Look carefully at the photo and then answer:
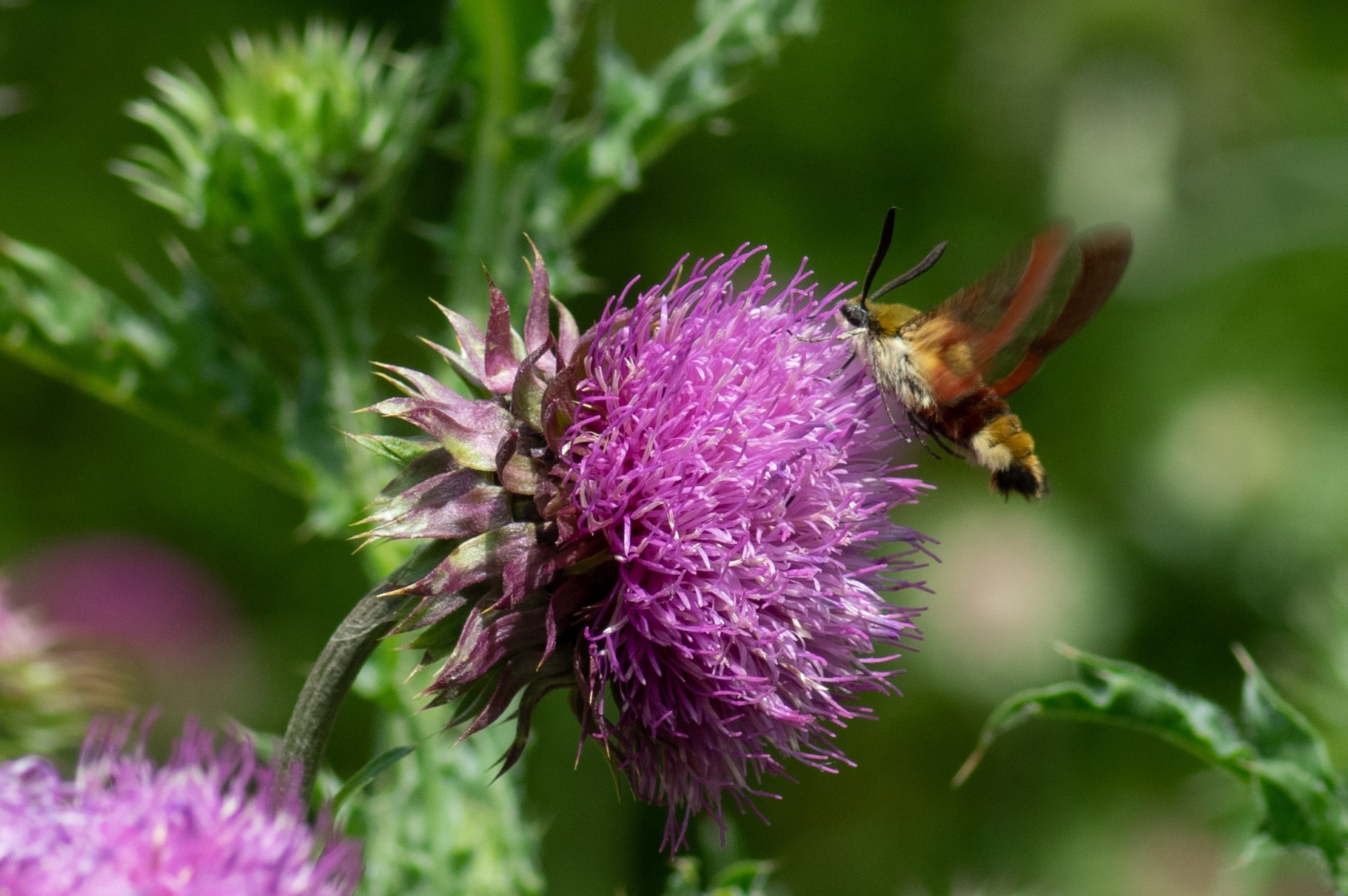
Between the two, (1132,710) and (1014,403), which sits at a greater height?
(1014,403)

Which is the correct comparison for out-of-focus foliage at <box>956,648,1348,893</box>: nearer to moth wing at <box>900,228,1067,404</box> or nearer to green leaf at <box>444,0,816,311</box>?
moth wing at <box>900,228,1067,404</box>

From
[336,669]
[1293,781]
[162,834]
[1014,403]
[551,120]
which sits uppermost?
[551,120]

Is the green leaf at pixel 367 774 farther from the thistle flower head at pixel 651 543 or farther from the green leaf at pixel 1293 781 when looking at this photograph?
the green leaf at pixel 1293 781

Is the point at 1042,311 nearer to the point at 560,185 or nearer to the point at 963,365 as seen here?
→ the point at 963,365

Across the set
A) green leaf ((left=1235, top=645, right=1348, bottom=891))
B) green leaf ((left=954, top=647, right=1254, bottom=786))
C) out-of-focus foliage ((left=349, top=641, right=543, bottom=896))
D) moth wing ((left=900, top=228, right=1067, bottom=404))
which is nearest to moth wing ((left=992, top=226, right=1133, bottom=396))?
moth wing ((left=900, top=228, right=1067, bottom=404))

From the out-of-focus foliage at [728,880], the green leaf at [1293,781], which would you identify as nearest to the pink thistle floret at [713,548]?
the out-of-focus foliage at [728,880]

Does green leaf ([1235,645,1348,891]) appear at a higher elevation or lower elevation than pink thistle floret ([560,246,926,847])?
lower

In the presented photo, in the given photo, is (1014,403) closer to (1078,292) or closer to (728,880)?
(1078,292)

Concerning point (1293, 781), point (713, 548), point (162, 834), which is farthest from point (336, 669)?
point (1293, 781)
